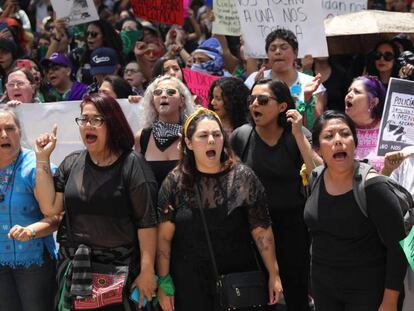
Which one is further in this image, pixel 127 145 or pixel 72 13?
pixel 72 13

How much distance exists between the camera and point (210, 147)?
15.7 feet

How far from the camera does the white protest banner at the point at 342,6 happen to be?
8109 millimetres

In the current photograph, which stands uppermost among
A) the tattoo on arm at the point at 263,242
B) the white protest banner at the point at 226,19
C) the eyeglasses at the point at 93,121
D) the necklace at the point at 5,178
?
the white protest banner at the point at 226,19

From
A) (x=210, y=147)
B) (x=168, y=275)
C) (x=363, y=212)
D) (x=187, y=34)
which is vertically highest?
(x=187, y=34)

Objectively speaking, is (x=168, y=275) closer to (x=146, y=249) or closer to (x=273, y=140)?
(x=146, y=249)

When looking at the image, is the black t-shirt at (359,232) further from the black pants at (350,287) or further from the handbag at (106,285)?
the handbag at (106,285)

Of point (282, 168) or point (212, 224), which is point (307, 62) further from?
point (212, 224)

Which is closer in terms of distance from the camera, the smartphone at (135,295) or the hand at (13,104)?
the smartphone at (135,295)

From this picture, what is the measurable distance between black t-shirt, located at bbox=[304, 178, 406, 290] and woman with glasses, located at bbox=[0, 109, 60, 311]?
→ 1742 mm

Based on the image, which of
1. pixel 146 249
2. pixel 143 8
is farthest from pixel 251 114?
pixel 143 8

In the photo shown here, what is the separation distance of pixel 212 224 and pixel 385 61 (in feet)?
9.32

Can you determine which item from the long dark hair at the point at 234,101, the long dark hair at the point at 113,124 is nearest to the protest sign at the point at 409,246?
the long dark hair at the point at 113,124

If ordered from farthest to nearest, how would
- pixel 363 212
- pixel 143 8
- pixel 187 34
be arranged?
pixel 187 34 → pixel 143 8 → pixel 363 212

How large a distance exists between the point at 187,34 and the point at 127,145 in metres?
5.60
